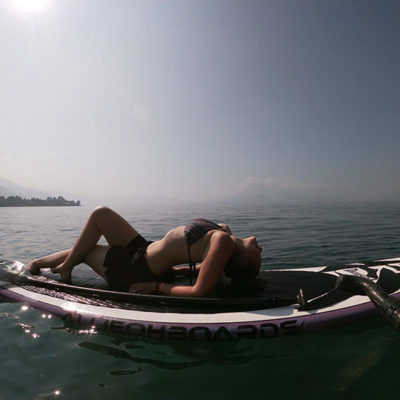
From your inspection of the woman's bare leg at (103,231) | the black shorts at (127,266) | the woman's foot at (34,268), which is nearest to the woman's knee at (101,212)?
the woman's bare leg at (103,231)

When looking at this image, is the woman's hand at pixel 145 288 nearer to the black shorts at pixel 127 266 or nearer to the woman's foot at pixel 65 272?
the black shorts at pixel 127 266

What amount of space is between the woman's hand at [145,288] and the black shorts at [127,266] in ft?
0.18

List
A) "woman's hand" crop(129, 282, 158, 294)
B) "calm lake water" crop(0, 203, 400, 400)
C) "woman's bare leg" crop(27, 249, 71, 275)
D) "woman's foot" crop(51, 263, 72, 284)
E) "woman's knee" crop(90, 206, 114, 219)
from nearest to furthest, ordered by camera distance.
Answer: "calm lake water" crop(0, 203, 400, 400)
"woman's hand" crop(129, 282, 158, 294)
"woman's knee" crop(90, 206, 114, 219)
"woman's foot" crop(51, 263, 72, 284)
"woman's bare leg" crop(27, 249, 71, 275)

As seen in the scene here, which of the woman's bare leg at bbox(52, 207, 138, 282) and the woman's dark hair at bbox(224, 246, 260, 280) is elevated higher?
the woman's bare leg at bbox(52, 207, 138, 282)

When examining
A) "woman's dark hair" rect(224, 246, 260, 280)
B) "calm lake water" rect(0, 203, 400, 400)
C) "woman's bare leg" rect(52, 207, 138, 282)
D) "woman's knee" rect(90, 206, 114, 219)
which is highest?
"woman's knee" rect(90, 206, 114, 219)

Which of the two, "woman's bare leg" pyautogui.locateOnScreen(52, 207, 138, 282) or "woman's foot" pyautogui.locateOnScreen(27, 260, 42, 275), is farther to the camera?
"woman's foot" pyautogui.locateOnScreen(27, 260, 42, 275)

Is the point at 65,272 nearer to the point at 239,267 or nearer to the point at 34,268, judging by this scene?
the point at 34,268

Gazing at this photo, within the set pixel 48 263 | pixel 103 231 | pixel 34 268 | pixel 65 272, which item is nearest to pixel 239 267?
pixel 103 231

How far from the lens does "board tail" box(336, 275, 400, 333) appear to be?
7.09 ft

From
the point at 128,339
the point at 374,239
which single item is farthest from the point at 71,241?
the point at 374,239

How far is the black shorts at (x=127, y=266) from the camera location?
130 inches

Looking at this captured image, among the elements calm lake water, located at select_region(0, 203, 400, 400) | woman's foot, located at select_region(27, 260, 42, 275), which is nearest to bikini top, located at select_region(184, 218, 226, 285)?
calm lake water, located at select_region(0, 203, 400, 400)

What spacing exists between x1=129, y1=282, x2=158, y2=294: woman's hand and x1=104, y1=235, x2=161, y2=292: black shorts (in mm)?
55

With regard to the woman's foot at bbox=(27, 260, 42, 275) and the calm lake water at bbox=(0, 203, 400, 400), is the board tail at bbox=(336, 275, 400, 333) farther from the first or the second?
the woman's foot at bbox=(27, 260, 42, 275)
